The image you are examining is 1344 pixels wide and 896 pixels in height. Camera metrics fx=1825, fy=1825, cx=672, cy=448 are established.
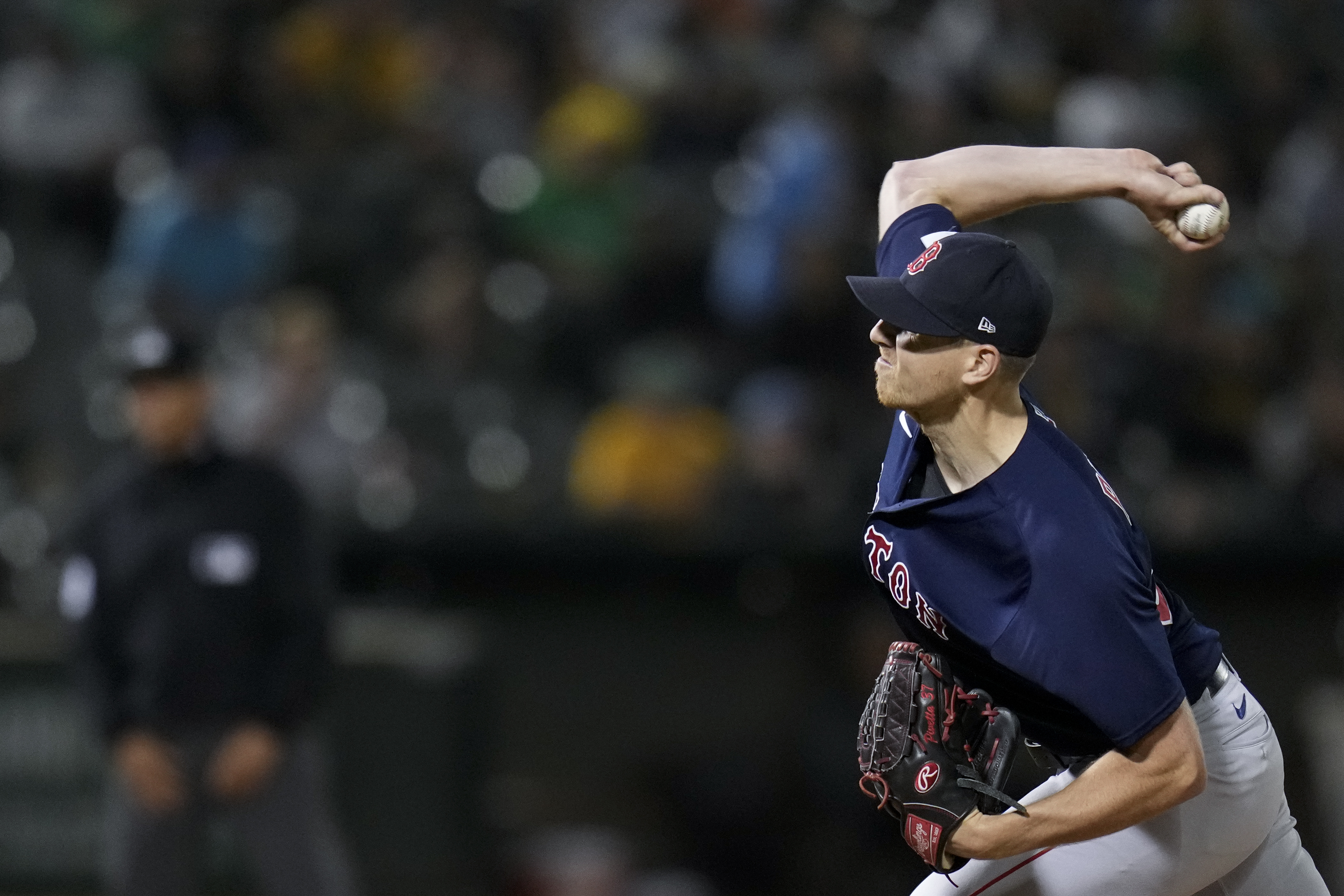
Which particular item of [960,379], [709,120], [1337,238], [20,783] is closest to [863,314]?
[709,120]

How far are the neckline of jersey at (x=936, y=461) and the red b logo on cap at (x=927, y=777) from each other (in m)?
0.46

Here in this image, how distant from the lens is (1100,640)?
3.08 meters

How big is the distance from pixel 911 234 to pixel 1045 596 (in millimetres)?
905

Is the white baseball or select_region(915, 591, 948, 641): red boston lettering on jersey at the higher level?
the white baseball

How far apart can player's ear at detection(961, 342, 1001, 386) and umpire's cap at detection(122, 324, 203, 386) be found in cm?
319

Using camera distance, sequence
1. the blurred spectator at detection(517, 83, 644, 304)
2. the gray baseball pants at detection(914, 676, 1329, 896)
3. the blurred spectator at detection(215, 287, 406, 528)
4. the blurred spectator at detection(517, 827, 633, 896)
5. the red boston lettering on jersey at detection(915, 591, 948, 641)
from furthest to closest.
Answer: the blurred spectator at detection(517, 83, 644, 304) < the blurred spectator at detection(215, 287, 406, 528) < the blurred spectator at detection(517, 827, 633, 896) < the gray baseball pants at detection(914, 676, 1329, 896) < the red boston lettering on jersey at detection(915, 591, 948, 641)

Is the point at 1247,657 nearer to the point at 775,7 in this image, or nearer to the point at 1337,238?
the point at 1337,238

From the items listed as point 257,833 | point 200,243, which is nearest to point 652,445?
point 200,243

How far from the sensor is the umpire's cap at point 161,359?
5668mm

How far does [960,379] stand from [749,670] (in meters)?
4.79

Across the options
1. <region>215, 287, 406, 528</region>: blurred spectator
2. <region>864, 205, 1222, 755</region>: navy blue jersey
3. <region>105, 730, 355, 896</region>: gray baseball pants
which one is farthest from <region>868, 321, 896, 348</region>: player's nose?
<region>215, 287, 406, 528</region>: blurred spectator

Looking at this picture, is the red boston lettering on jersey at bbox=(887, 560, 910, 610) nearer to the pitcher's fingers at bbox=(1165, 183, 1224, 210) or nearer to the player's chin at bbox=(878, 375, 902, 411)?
the player's chin at bbox=(878, 375, 902, 411)

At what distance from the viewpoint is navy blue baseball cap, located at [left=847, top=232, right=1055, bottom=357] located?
320cm

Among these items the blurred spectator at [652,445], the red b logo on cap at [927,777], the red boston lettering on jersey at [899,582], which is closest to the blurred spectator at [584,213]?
the blurred spectator at [652,445]
